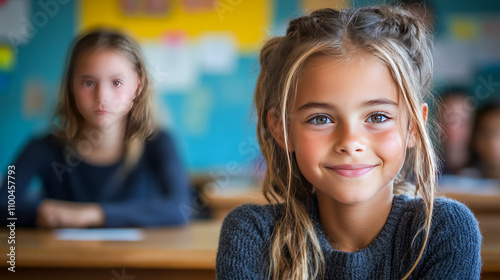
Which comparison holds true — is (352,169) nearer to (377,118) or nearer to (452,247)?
(377,118)

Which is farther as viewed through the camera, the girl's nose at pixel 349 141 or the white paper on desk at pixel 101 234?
the white paper on desk at pixel 101 234

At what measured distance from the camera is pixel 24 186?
61.7 inches

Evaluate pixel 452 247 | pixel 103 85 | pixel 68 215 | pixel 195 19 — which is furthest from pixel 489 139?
pixel 103 85

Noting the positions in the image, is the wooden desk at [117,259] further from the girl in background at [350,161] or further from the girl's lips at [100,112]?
the girl's lips at [100,112]

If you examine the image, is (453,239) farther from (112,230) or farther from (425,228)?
(112,230)

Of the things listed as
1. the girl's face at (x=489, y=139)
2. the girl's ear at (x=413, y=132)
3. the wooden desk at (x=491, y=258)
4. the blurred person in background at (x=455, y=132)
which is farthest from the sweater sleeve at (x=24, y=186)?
the girl's face at (x=489, y=139)

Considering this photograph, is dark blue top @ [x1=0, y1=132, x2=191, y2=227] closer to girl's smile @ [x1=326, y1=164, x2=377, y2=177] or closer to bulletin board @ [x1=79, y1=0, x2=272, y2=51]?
girl's smile @ [x1=326, y1=164, x2=377, y2=177]

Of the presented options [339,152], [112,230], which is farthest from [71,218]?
[339,152]

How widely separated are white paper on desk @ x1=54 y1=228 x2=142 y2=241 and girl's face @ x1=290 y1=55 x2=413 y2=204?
25.5 inches

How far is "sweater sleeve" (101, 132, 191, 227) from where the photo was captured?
5.45 feet

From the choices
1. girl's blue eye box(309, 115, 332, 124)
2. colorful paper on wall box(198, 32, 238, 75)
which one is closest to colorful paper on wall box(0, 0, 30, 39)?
girl's blue eye box(309, 115, 332, 124)

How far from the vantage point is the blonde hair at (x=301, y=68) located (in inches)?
35.5

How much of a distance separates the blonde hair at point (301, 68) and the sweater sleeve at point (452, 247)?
0.03 m

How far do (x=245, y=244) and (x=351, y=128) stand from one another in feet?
0.86
